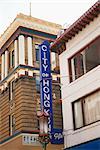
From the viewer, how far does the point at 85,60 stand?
22.0 m

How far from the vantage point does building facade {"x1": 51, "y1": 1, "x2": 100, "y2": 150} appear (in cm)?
2000

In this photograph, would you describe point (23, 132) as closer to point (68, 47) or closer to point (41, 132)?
point (68, 47)

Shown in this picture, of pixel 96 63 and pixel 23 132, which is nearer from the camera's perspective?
pixel 96 63

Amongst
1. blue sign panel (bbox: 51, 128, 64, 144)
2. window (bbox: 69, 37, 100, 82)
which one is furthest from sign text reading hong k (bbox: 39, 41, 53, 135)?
window (bbox: 69, 37, 100, 82)

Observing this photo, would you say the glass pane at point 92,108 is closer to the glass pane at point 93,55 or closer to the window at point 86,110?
the window at point 86,110

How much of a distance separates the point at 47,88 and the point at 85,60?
316 cm

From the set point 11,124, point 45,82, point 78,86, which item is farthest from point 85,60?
point 11,124

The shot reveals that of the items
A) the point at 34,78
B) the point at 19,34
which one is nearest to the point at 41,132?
the point at 34,78

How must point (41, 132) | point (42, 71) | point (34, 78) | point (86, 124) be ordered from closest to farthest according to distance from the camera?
point (41, 132) → point (86, 124) → point (42, 71) → point (34, 78)

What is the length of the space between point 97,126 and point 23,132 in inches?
429

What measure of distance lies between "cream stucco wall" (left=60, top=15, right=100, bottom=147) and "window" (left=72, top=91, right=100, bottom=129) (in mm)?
289

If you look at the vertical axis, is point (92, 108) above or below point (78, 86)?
below

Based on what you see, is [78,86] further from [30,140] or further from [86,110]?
[30,140]

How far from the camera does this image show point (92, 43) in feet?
68.8
